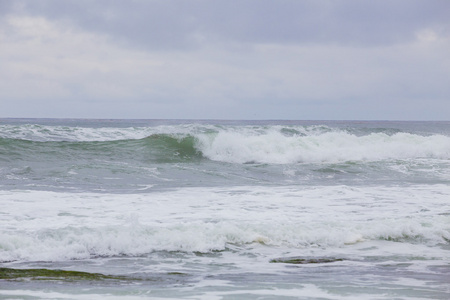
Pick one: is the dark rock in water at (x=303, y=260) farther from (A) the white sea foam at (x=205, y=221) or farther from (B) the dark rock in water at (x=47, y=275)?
(B) the dark rock in water at (x=47, y=275)

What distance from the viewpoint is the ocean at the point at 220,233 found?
5367 millimetres

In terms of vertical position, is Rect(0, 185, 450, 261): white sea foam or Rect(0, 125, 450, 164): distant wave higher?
Rect(0, 125, 450, 164): distant wave

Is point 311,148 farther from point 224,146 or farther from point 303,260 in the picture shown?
point 303,260

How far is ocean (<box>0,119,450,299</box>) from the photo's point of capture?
17.6 feet

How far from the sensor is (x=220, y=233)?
743cm

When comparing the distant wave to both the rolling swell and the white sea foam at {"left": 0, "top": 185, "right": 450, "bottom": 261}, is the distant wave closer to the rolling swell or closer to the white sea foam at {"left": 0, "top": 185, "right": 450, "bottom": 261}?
the rolling swell

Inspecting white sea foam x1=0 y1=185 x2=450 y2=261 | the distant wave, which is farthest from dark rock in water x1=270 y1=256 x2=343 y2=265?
the distant wave

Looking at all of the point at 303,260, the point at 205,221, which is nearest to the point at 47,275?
the point at 303,260

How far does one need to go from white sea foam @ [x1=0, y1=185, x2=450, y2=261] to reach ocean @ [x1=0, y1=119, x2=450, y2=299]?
0.06 ft

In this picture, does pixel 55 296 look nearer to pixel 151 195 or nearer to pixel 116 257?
pixel 116 257

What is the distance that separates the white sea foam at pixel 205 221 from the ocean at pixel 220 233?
18 mm

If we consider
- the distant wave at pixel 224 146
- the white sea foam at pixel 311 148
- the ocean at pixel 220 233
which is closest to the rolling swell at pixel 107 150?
the distant wave at pixel 224 146

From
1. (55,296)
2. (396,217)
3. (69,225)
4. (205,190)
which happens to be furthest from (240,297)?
(205,190)

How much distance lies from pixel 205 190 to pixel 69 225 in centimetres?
434
